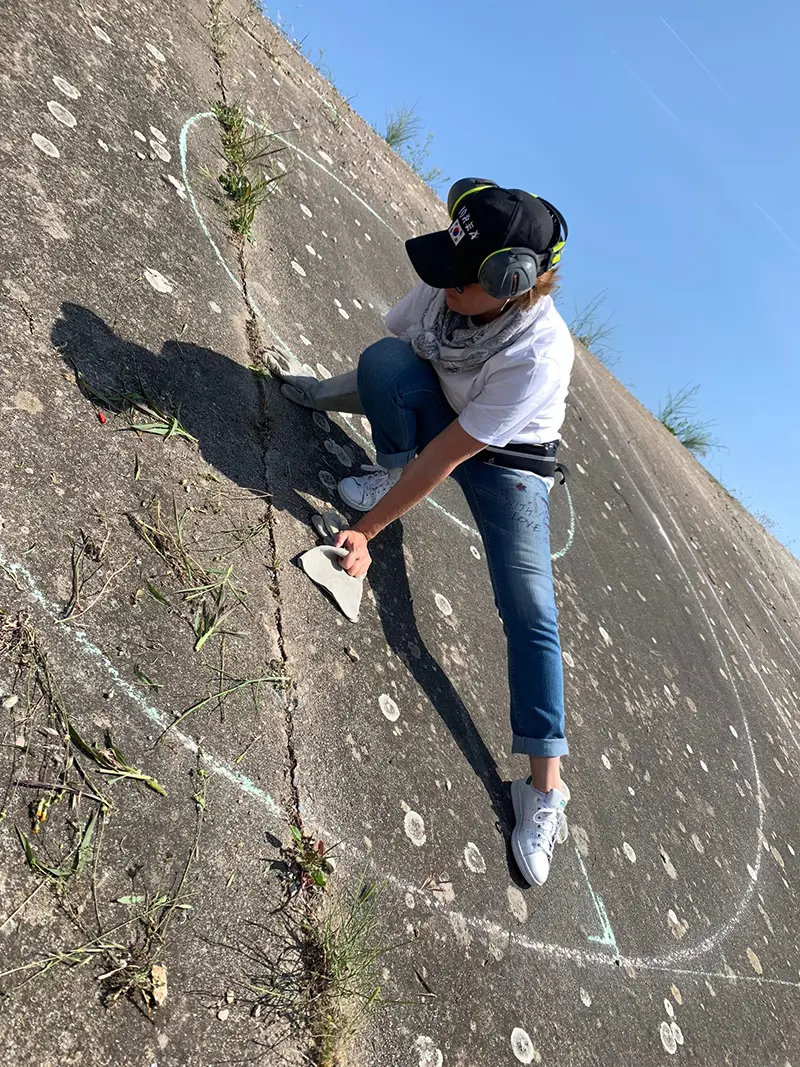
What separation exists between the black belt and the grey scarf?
1.01 ft

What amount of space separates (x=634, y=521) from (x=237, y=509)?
3.90 metres

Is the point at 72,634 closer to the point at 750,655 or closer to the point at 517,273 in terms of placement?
the point at 517,273

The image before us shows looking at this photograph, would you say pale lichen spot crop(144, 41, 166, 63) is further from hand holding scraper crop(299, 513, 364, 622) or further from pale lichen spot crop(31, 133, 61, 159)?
hand holding scraper crop(299, 513, 364, 622)

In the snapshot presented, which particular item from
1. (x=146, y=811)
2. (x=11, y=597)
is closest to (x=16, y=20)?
(x=11, y=597)

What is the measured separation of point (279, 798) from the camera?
5.63ft

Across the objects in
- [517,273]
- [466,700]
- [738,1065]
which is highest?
[517,273]

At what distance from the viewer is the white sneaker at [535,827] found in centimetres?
220

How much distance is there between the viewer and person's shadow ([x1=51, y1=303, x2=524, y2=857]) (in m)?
2.15

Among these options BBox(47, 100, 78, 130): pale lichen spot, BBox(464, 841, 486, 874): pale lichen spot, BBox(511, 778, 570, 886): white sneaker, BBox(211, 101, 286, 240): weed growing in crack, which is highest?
BBox(211, 101, 286, 240): weed growing in crack

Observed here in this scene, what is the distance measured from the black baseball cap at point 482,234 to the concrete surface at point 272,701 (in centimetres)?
86

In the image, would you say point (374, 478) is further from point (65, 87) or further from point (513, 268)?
point (65, 87)

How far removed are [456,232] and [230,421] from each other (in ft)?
3.14

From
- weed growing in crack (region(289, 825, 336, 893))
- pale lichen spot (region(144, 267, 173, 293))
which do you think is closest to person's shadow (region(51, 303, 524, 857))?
pale lichen spot (region(144, 267, 173, 293))

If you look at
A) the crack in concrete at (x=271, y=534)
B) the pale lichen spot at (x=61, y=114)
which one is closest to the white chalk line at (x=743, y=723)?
Answer: the crack in concrete at (x=271, y=534)
